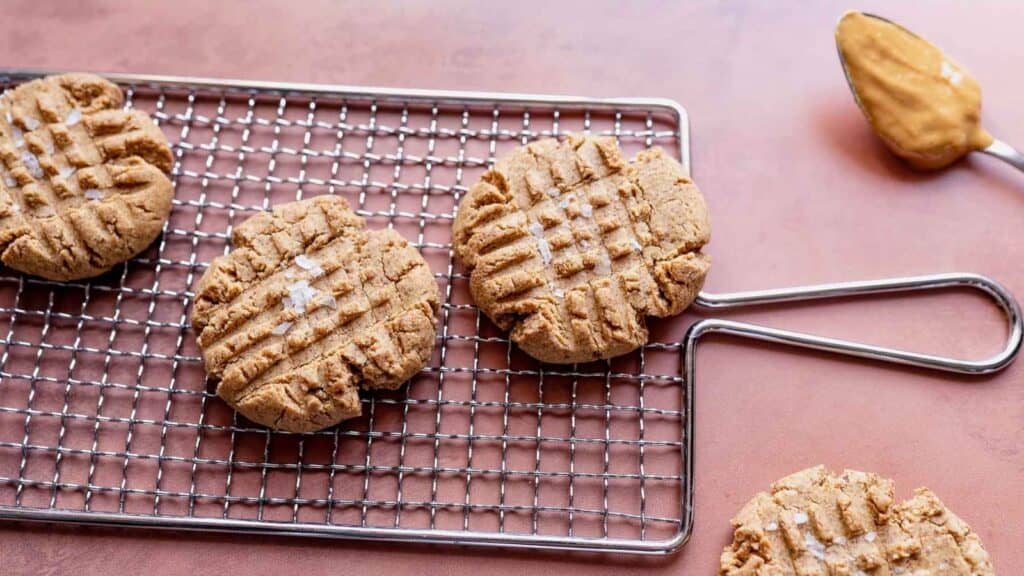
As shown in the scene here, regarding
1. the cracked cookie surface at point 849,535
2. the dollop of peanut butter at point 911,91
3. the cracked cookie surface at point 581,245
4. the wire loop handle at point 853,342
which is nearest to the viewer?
the cracked cookie surface at point 849,535

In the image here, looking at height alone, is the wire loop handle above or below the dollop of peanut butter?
below

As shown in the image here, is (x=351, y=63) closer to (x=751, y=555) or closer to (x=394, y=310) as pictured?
(x=394, y=310)

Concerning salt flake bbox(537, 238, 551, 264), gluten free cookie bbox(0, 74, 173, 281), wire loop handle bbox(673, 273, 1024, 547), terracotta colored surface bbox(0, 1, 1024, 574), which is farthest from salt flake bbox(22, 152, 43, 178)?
wire loop handle bbox(673, 273, 1024, 547)

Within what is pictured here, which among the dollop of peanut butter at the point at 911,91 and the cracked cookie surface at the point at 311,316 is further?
the dollop of peanut butter at the point at 911,91

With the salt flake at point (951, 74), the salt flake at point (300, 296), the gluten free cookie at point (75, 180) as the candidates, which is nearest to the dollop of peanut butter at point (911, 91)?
the salt flake at point (951, 74)

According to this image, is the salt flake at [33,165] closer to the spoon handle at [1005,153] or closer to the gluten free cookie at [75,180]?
the gluten free cookie at [75,180]

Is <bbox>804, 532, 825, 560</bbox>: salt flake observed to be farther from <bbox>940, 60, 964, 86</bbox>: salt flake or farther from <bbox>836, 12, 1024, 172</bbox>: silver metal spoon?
<bbox>940, 60, 964, 86</bbox>: salt flake

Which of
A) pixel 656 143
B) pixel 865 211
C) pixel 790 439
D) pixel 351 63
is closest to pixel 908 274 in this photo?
pixel 865 211

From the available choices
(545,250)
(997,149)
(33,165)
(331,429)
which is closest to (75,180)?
(33,165)
